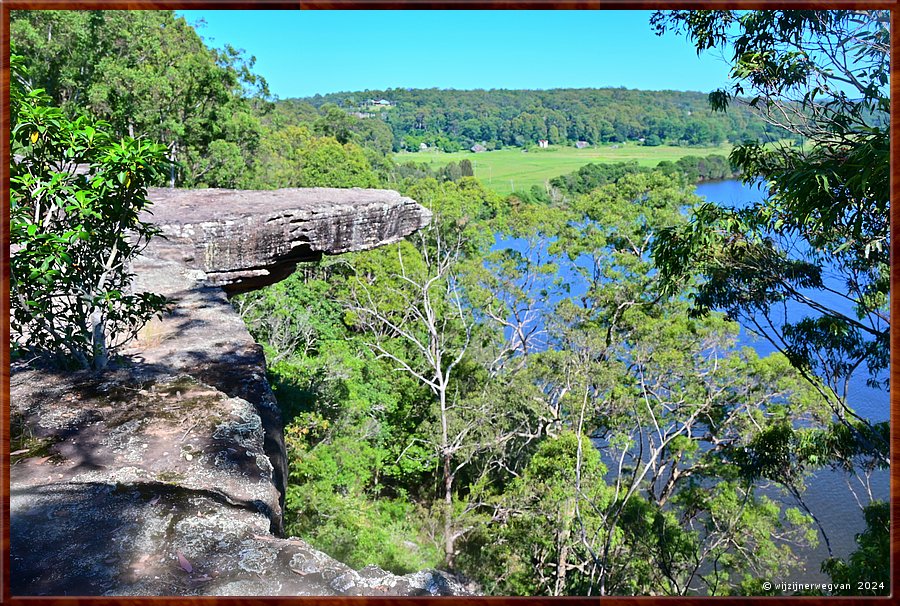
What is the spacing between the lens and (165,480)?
83.2 inches

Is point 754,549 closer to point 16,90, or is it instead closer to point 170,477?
point 170,477

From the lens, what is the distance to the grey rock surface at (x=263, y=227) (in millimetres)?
4988

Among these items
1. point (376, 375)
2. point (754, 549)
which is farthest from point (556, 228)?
point (754, 549)

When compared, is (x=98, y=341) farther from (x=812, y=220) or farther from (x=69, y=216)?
(x=812, y=220)

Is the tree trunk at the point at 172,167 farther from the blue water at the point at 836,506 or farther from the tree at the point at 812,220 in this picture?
the blue water at the point at 836,506

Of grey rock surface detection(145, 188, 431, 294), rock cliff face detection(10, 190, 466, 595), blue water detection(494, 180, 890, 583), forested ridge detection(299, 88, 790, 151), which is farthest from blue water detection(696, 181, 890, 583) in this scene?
rock cliff face detection(10, 190, 466, 595)

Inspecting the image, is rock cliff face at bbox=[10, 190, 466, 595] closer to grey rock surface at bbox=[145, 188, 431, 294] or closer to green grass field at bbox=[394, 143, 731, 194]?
grey rock surface at bbox=[145, 188, 431, 294]

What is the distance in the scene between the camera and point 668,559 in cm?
938

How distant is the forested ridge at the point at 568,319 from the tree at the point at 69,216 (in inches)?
0.7

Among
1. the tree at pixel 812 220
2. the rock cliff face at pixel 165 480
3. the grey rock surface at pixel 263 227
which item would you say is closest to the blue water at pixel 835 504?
the tree at pixel 812 220

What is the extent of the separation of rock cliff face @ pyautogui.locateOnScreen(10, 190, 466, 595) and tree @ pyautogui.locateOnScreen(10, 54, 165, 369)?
25 cm

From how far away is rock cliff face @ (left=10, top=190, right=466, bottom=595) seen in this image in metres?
1.75

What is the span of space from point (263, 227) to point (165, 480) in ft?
12.0

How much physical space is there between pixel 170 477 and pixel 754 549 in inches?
402
